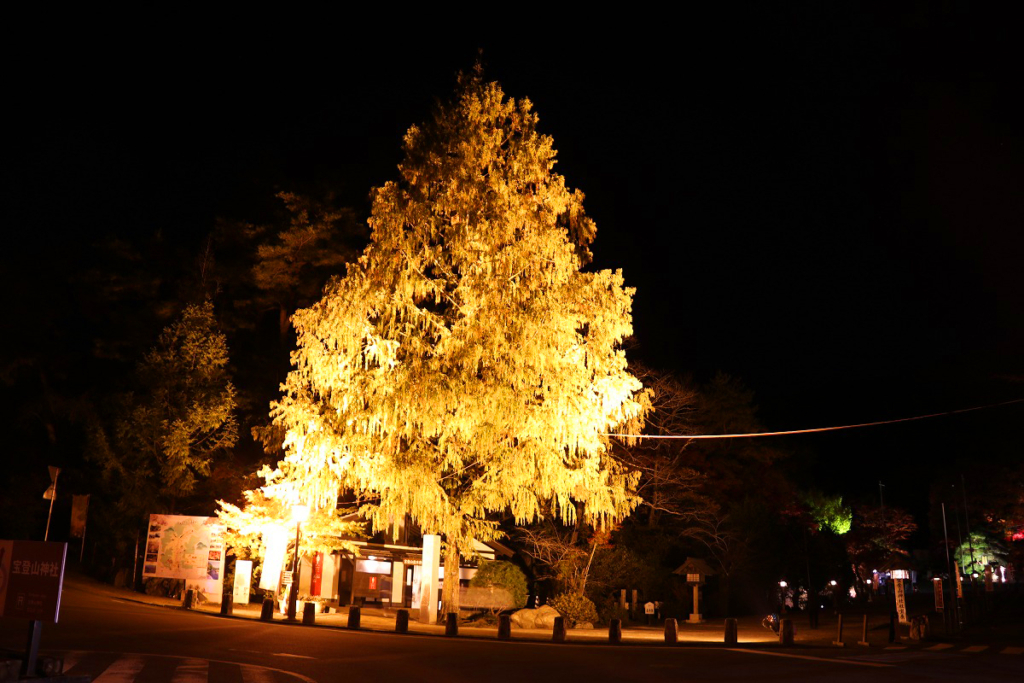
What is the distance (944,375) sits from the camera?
64.9m

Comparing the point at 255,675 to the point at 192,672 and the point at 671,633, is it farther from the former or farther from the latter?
the point at 671,633

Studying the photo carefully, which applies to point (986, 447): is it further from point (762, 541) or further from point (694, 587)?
point (694, 587)

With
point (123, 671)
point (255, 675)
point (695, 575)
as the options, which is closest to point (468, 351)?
point (255, 675)

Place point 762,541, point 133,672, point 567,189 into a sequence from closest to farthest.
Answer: point 133,672 < point 567,189 < point 762,541

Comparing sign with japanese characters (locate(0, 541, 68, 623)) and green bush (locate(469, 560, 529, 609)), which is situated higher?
sign with japanese characters (locate(0, 541, 68, 623))

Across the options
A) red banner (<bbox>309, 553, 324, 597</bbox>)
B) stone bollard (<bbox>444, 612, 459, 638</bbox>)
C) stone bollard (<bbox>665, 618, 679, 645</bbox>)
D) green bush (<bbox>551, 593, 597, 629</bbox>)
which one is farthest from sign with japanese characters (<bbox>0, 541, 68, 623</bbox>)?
red banner (<bbox>309, 553, 324, 597</bbox>)

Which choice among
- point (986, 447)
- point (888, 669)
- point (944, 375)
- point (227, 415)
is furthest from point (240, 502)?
point (944, 375)

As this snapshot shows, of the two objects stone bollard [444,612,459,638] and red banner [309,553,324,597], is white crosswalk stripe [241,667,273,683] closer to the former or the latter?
stone bollard [444,612,459,638]

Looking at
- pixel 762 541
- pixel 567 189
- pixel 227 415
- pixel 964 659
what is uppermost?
pixel 567 189

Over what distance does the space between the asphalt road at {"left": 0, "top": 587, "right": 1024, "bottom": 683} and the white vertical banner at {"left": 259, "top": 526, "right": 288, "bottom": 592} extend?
4.20m

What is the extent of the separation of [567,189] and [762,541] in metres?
24.4

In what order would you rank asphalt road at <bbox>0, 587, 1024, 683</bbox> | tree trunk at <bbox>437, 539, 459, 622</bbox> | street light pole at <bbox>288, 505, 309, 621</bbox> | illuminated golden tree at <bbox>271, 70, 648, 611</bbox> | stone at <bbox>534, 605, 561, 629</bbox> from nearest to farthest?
asphalt road at <bbox>0, 587, 1024, 683</bbox> → illuminated golden tree at <bbox>271, 70, 648, 611</bbox> → tree trunk at <bbox>437, 539, 459, 622</bbox> → street light pole at <bbox>288, 505, 309, 621</bbox> → stone at <bbox>534, 605, 561, 629</bbox>

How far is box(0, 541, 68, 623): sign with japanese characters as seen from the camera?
8586 millimetres

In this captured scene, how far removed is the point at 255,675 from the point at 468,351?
9.39 m
